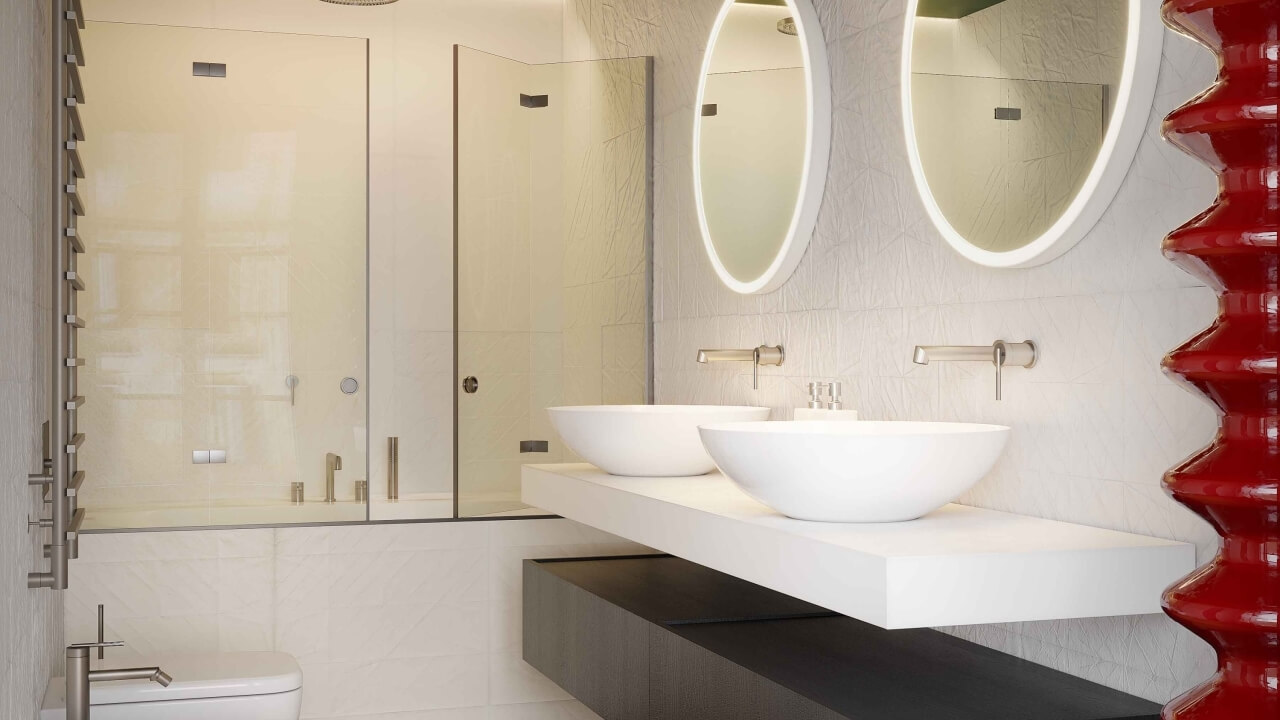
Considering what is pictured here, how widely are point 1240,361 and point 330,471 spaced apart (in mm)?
2901

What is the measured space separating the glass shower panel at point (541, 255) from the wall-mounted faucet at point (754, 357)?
774mm

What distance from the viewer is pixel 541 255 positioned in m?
3.57

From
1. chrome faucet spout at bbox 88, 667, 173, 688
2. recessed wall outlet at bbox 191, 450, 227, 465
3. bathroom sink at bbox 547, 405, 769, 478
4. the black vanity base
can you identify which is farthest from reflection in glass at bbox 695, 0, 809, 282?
chrome faucet spout at bbox 88, 667, 173, 688

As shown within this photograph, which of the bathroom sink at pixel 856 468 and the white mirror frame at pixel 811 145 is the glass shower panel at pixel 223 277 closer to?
the white mirror frame at pixel 811 145

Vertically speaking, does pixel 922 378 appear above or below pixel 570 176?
below

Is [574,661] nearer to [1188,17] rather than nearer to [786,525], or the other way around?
[786,525]

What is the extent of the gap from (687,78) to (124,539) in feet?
6.76

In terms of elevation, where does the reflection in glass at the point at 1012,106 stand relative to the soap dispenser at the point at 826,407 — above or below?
above

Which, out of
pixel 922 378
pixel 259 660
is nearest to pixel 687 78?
pixel 922 378

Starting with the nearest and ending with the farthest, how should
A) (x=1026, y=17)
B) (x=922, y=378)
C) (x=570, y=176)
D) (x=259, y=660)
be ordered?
(x=1026, y=17) < (x=922, y=378) < (x=259, y=660) < (x=570, y=176)

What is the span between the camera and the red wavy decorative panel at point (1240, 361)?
0.93 metres

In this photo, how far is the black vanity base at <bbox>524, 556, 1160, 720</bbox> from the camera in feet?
5.48

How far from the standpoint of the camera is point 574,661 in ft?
9.41

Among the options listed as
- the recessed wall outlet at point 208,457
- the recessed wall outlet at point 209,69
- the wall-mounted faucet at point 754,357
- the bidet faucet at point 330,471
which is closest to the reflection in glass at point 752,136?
the wall-mounted faucet at point 754,357
